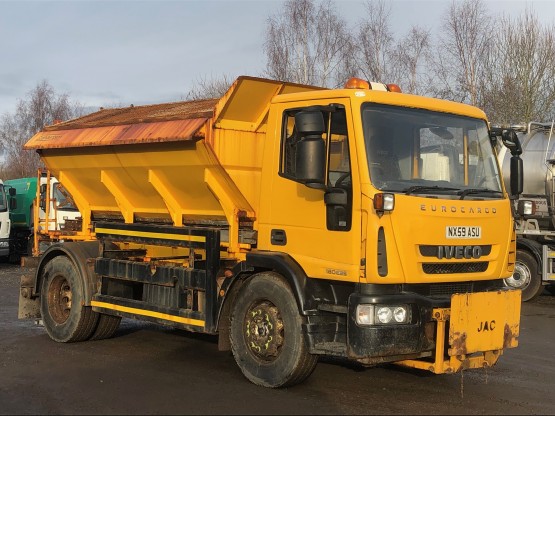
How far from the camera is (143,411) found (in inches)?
260

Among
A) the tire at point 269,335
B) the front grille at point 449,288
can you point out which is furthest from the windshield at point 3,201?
the front grille at point 449,288

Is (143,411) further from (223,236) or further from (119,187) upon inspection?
(119,187)

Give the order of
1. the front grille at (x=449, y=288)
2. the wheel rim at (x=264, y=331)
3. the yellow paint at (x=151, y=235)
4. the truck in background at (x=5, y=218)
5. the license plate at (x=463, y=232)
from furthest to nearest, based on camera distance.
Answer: the truck in background at (x=5, y=218), the yellow paint at (x=151, y=235), the wheel rim at (x=264, y=331), the front grille at (x=449, y=288), the license plate at (x=463, y=232)

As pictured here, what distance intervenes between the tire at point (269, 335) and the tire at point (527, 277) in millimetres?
8549

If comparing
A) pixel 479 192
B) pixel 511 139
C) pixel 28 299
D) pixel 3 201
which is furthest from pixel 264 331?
pixel 3 201

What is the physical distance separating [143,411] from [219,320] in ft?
4.59

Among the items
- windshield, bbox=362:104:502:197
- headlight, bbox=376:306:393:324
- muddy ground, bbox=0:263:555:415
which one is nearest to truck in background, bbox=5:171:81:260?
muddy ground, bbox=0:263:555:415

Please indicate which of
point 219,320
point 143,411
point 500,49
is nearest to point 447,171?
point 219,320

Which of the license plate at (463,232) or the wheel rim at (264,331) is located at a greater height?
the license plate at (463,232)

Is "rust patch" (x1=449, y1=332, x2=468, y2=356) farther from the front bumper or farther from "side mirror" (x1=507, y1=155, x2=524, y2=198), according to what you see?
"side mirror" (x1=507, y1=155, x2=524, y2=198)

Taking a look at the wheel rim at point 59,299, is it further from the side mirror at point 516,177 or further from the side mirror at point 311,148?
the side mirror at point 516,177

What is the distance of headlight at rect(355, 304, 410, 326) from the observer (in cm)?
639

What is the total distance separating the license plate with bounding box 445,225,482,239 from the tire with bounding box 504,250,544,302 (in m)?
8.20

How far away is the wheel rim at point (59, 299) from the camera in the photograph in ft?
32.6
